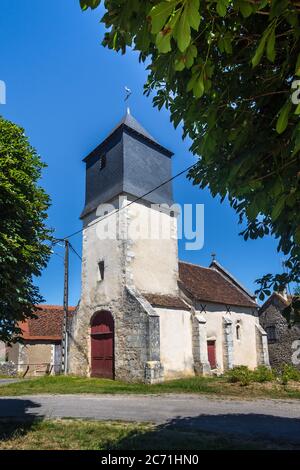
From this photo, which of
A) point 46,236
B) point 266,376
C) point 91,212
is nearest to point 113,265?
point 91,212

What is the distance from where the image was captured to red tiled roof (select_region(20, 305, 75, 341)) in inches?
1160

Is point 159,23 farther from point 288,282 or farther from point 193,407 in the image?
point 193,407

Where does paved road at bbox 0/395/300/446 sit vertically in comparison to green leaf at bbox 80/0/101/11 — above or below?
below

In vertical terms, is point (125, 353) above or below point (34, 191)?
below

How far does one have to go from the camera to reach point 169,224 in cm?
2123

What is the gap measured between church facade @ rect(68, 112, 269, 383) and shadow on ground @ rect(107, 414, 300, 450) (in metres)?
8.16

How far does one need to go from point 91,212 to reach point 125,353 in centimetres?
821

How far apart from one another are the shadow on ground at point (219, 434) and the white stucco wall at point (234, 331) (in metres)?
12.4

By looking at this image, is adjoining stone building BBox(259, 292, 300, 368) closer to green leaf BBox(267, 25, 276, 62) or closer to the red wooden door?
the red wooden door

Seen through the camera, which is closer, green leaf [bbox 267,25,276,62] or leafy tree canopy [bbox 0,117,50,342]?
green leaf [bbox 267,25,276,62]

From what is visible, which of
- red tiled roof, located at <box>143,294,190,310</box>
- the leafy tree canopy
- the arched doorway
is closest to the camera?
the leafy tree canopy

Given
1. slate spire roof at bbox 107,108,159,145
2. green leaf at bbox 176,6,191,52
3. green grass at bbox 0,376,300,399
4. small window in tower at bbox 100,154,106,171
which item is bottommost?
green grass at bbox 0,376,300,399

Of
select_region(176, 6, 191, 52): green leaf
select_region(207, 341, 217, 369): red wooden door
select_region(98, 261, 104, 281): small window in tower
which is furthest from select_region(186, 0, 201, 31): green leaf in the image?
select_region(207, 341, 217, 369): red wooden door

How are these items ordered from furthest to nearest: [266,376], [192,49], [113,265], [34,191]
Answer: [113,265]
[266,376]
[34,191]
[192,49]
